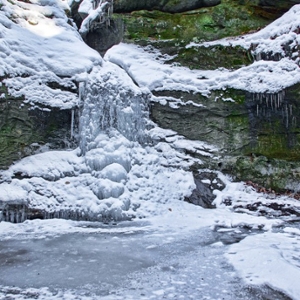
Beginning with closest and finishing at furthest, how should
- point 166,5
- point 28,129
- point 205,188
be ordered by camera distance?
point 28,129, point 205,188, point 166,5

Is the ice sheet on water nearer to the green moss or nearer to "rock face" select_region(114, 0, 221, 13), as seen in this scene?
the green moss

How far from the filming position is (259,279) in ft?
11.3

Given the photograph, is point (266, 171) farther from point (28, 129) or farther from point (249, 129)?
point (28, 129)

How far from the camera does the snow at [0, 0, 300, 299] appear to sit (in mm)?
3627

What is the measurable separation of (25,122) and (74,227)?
2.85 metres

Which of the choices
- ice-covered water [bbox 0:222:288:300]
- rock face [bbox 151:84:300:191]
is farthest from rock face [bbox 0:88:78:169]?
ice-covered water [bbox 0:222:288:300]

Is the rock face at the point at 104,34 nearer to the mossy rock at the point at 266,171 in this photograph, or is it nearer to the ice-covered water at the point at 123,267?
the mossy rock at the point at 266,171

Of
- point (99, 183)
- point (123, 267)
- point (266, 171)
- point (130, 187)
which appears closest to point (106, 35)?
point (130, 187)

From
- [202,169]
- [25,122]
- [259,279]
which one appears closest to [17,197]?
[25,122]

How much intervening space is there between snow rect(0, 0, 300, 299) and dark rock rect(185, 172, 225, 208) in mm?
101

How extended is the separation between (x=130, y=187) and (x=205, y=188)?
1.71 meters

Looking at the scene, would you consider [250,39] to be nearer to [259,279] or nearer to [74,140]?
[74,140]

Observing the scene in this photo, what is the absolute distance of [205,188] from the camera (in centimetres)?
774

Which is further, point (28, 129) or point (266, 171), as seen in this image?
point (266, 171)
